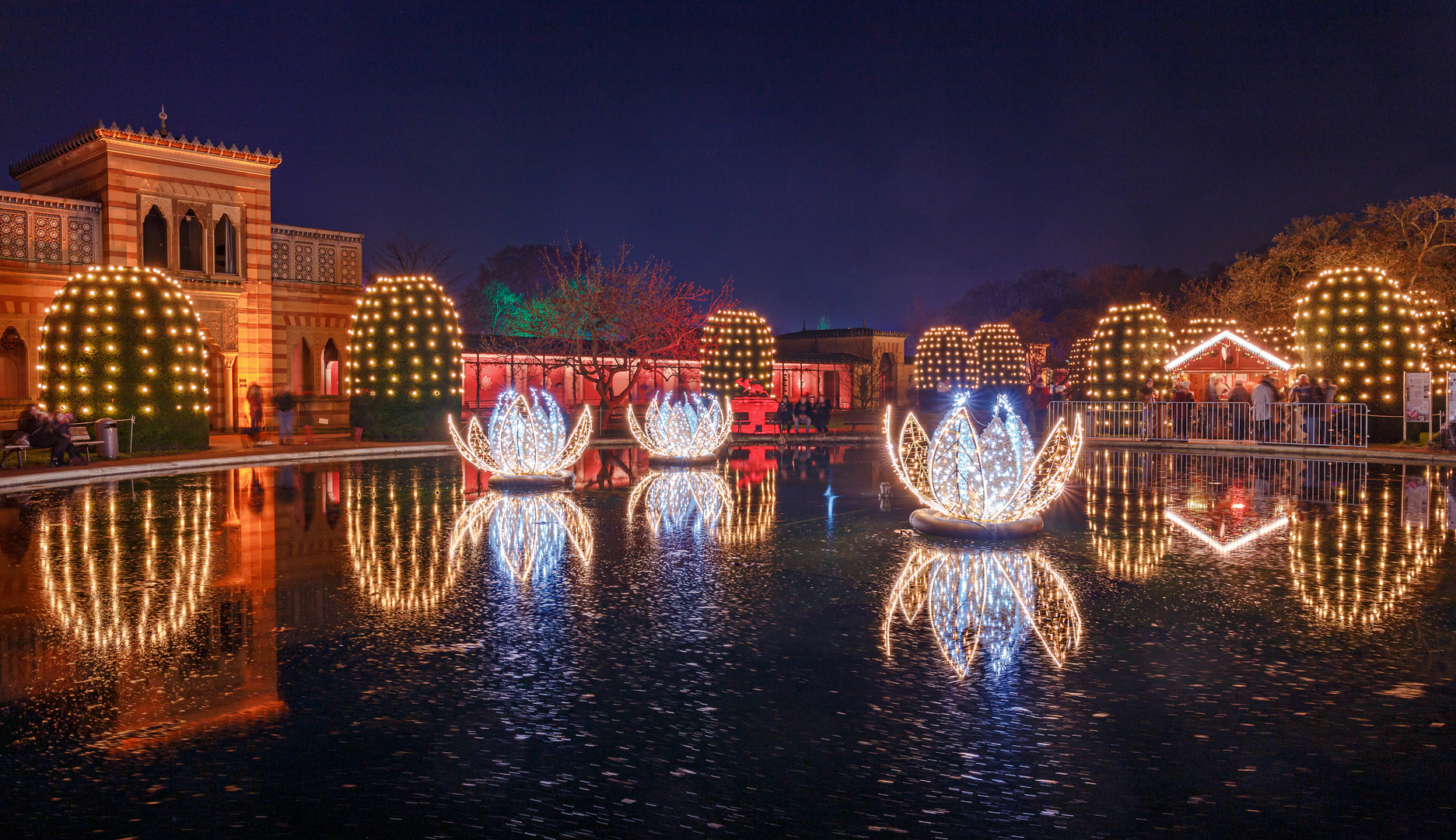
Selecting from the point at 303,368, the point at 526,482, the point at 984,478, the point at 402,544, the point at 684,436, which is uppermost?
the point at 303,368

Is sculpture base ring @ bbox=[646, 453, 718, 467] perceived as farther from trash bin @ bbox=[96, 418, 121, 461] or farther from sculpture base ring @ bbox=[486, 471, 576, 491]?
trash bin @ bbox=[96, 418, 121, 461]

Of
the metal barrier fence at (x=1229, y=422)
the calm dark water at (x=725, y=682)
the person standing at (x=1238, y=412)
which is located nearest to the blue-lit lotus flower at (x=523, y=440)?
the calm dark water at (x=725, y=682)

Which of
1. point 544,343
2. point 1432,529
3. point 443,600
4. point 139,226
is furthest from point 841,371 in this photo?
point 443,600

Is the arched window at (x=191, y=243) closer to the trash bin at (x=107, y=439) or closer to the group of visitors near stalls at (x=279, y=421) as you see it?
the group of visitors near stalls at (x=279, y=421)

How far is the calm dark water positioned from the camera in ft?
12.9

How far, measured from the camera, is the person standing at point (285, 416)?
2630cm

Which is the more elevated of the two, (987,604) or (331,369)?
(331,369)

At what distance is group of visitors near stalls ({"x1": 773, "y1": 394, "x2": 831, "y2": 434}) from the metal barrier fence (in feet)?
25.1

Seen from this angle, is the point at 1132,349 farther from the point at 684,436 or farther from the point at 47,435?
the point at 47,435

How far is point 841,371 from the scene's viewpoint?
56.0 m

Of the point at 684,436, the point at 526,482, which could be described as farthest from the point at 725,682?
the point at 684,436

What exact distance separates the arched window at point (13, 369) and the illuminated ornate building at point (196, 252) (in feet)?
0.12

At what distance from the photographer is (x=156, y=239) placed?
→ 29953 millimetres

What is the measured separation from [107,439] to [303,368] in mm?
14878
